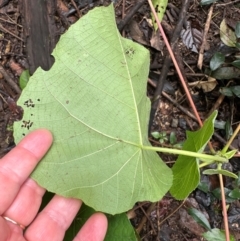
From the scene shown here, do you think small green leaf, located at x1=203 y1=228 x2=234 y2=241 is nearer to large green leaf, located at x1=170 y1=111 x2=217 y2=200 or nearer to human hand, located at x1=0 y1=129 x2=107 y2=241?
large green leaf, located at x1=170 y1=111 x2=217 y2=200

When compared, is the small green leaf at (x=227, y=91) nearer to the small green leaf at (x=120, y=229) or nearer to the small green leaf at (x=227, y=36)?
the small green leaf at (x=227, y=36)

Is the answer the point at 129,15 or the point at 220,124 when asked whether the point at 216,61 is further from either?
the point at 129,15

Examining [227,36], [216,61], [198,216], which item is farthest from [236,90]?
[198,216]

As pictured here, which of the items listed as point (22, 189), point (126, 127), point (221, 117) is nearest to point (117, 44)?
point (126, 127)

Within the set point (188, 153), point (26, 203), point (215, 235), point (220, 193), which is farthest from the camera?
point (220, 193)

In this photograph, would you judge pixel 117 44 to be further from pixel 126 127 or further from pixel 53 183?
pixel 53 183

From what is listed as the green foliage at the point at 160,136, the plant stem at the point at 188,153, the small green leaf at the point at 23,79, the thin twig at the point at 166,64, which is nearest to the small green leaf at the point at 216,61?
the thin twig at the point at 166,64
